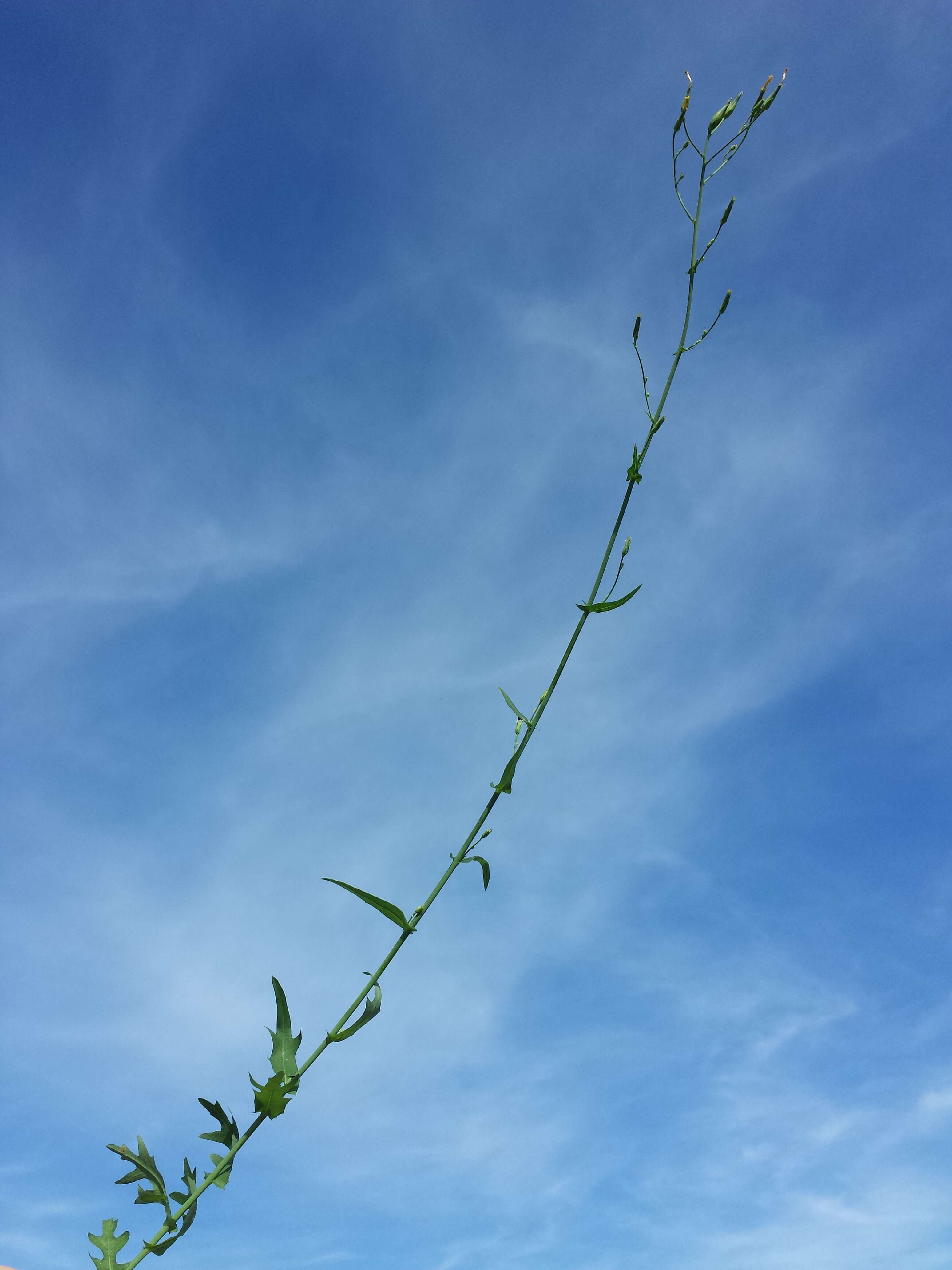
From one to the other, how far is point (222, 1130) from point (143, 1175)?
6.7 inches

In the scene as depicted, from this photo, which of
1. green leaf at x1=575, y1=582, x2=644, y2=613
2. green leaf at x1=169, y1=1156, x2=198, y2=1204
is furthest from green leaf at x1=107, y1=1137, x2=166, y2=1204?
green leaf at x1=575, y1=582, x2=644, y2=613

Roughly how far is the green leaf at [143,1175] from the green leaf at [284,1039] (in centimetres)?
30

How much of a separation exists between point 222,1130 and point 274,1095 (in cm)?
20

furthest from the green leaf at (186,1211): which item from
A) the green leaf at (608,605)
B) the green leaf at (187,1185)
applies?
the green leaf at (608,605)

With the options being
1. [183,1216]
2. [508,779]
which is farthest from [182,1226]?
[508,779]

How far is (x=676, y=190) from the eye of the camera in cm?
251

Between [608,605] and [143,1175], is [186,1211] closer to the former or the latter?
[143,1175]

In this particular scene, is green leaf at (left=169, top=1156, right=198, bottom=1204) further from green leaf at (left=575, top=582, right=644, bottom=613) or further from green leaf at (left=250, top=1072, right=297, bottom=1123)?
green leaf at (left=575, top=582, right=644, bottom=613)

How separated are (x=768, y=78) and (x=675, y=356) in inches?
33.3

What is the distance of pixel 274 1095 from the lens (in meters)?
1.89

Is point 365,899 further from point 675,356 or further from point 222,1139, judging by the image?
point 675,356

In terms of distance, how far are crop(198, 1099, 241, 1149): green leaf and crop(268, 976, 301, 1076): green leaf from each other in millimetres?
136

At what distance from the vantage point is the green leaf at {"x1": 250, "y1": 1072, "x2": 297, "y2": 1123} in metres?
1.88

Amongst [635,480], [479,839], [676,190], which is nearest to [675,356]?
[635,480]
